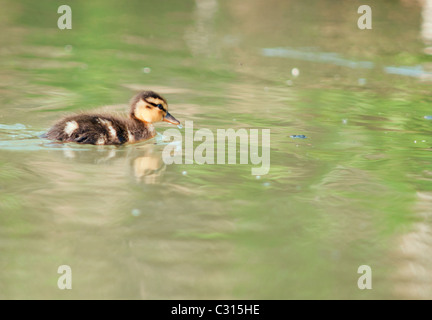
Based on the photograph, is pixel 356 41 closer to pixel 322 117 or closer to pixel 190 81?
pixel 190 81

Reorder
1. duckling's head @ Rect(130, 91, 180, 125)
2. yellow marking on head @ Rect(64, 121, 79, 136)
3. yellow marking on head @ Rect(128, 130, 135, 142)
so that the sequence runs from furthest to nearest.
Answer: duckling's head @ Rect(130, 91, 180, 125), yellow marking on head @ Rect(128, 130, 135, 142), yellow marking on head @ Rect(64, 121, 79, 136)

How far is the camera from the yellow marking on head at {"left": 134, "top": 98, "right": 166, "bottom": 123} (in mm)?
5883

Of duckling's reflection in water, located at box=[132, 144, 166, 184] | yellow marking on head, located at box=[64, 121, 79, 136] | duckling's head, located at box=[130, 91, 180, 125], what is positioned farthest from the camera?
duckling's head, located at box=[130, 91, 180, 125]

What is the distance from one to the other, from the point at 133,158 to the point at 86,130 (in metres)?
0.43

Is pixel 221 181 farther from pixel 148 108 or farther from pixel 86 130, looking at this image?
pixel 148 108

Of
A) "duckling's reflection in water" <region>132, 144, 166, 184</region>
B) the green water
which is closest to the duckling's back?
the green water

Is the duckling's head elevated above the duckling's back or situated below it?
above

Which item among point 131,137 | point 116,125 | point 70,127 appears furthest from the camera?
point 131,137

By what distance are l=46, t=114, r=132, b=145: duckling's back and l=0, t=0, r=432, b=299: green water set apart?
0.12 meters

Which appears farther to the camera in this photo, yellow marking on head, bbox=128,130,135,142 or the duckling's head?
the duckling's head

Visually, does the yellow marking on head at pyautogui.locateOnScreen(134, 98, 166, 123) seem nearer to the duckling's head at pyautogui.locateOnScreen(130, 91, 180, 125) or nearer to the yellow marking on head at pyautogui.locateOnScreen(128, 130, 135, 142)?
the duckling's head at pyautogui.locateOnScreen(130, 91, 180, 125)

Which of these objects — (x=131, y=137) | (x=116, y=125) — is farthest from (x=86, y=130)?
(x=131, y=137)

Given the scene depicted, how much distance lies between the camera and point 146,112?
232 inches

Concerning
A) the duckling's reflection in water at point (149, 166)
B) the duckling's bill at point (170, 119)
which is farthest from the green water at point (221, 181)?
the duckling's bill at point (170, 119)
